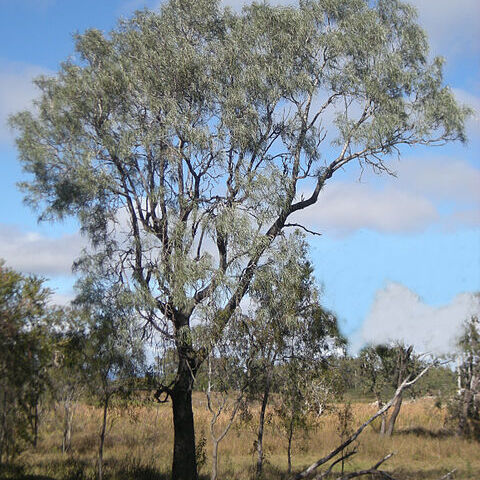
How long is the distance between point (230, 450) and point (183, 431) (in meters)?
6.67

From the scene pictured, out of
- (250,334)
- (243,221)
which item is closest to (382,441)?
(250,334)

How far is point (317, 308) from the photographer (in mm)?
16484

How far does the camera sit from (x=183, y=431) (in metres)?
16.0

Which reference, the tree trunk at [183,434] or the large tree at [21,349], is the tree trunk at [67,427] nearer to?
the tree trunk at [183,434]

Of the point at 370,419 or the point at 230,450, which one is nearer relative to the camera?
the point at 370,419

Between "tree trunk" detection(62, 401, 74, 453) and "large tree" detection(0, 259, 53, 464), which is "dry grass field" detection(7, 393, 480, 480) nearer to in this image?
"tree trunk" detection(62, 401, 74, 453)

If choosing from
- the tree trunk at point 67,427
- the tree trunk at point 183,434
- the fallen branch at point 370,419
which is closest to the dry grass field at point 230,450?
the tree trunk at point 67,427

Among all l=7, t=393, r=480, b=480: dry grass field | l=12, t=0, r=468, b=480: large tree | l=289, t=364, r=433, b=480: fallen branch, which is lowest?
l=7, t=393, r=480, b=480: dry grass field

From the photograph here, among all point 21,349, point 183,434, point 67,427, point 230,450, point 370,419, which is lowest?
point 230,450

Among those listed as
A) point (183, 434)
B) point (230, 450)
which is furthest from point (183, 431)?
point (230, 450)

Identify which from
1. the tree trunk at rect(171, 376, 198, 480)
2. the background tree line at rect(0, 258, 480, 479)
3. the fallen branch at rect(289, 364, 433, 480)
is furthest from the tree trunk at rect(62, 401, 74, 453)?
the fallen branch at rect(289, 364, 433, 480)

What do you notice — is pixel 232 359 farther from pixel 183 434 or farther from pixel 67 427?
pixel 67 427

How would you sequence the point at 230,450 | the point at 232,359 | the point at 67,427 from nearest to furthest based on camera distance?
the point at 232,359
the point at 67,427
the point at 230,450

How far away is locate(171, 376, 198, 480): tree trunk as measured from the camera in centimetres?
1552
